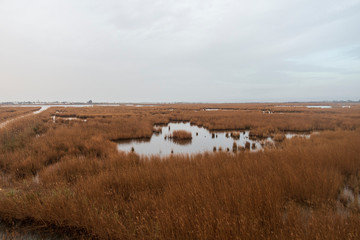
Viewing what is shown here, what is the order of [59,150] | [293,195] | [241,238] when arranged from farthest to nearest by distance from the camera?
[59,150] → [293,195] → [241,238]

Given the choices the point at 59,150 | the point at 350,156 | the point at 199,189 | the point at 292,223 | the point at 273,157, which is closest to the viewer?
the point at 292,223

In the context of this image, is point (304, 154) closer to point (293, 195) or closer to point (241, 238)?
point (293, 195)

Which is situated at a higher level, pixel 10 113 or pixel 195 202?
pixel 10 113

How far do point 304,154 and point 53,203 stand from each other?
29.1ft

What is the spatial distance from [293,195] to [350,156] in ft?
14.1

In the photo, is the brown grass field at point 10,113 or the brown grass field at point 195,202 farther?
the brown grass field at point 10,113

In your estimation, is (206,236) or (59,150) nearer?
(206,236)

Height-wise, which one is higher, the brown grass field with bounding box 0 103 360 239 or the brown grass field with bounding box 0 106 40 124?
the brown grass field with bounding box 0 106 40 124

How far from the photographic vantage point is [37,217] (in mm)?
3816

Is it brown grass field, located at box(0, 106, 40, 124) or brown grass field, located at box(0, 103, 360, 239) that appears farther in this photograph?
brown grass field, located at box(0, 106, 40, 124)

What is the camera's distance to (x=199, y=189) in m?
4.10

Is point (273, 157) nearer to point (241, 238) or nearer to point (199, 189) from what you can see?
point (199, 189)

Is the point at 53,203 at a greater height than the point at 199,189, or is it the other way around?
the point at 199,189

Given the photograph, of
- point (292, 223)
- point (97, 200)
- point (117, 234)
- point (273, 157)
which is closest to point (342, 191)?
point (273, 157)
